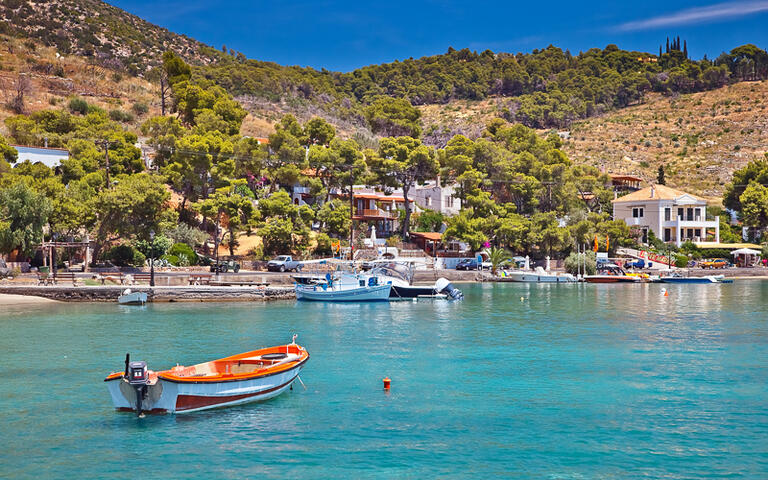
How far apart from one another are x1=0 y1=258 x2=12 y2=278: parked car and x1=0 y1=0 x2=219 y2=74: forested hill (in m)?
76.2

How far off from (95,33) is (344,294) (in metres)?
106

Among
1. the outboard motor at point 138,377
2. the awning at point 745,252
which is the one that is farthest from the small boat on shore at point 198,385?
the awning at point 745,252

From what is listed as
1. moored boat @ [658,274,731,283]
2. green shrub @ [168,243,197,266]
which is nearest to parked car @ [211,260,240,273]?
green shrub @ [168,243,197,266]

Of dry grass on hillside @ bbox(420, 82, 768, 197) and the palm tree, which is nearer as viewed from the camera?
the palm tree

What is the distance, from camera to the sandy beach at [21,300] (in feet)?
144

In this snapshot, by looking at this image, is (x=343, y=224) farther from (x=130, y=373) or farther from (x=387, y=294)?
(x=130, y=373)

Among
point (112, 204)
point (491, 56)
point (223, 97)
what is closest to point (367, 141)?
point (223, 97)

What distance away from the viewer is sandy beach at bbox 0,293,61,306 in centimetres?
4396

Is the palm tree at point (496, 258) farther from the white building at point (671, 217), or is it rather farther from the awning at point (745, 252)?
the awning at point (745, 252)

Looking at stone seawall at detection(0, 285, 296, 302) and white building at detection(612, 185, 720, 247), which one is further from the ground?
white building at detection(612, 185, 720, 247)

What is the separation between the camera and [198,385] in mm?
19281

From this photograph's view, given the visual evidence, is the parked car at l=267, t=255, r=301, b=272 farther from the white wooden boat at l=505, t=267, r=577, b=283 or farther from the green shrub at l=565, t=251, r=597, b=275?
the green shrub at l=565, t=251, r=597, b=275

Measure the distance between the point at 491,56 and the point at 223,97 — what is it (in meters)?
108

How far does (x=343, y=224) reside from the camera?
70.3 meters
